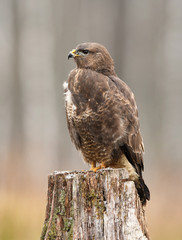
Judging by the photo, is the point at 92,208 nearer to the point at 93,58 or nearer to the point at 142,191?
the point at 142,191

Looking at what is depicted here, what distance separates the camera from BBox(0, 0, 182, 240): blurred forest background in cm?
1105

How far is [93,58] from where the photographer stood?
5.27 meters

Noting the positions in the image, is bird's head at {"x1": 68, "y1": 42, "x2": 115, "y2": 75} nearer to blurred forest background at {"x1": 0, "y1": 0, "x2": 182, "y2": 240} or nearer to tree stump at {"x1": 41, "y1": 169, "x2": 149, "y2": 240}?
tree stump at {"x1": 41, "y1": 169, "x2": 149, "y2": 240}

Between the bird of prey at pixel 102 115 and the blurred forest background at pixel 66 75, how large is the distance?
140 inches

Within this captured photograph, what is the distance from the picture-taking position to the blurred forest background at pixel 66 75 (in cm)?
1105

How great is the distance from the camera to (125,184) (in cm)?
368

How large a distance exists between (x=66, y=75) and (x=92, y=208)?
11.9m

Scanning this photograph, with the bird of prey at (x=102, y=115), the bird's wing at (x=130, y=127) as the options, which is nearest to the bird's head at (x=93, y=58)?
the bird of prey at (x=102, y=115)
